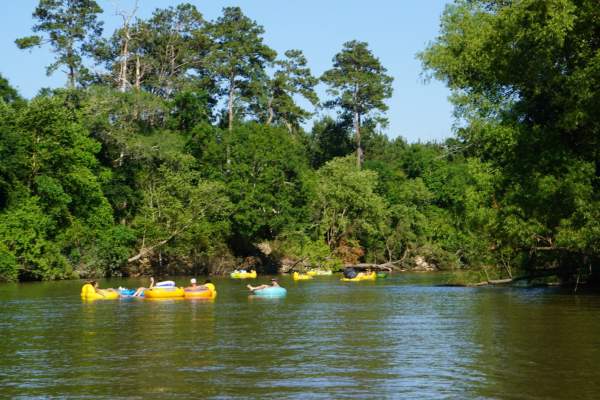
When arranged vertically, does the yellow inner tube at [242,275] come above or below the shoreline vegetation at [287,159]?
below

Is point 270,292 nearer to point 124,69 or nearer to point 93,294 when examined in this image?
point 93,294

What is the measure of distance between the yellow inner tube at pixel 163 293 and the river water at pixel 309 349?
173 inches

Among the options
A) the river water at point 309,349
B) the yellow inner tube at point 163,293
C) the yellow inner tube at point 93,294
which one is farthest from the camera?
the yellow inner tube at point 163,293

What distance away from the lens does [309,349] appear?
20891mm

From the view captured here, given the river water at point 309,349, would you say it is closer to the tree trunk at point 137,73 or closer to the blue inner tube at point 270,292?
the blue inner tube at point 270,292

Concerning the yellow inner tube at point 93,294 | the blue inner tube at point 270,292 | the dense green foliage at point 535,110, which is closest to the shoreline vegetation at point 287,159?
the dense green foliage at point 535,110

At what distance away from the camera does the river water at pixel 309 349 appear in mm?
15625

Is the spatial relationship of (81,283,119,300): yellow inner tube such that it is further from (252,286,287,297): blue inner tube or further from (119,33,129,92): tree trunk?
(119,33,129,92): tree trunk

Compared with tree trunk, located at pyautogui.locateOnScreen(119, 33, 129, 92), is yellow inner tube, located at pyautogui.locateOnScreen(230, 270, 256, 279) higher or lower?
lower

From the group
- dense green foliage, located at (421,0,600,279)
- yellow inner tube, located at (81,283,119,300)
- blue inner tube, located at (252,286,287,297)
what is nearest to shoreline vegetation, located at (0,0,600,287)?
dense green foliage, located at (421,0,600,279)

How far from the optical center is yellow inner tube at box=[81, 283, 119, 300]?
39.9 m

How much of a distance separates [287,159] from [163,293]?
3641cm

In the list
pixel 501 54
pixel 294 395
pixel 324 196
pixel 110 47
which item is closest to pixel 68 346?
pixel 294 395

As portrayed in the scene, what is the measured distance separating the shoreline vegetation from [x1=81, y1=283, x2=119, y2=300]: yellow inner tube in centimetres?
1705
